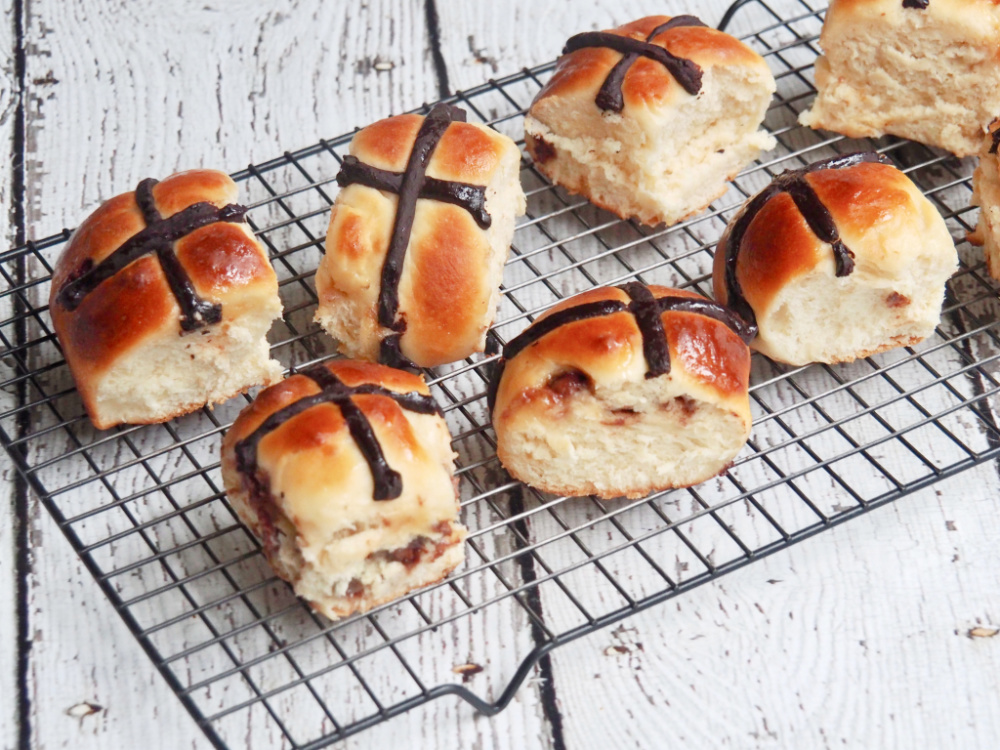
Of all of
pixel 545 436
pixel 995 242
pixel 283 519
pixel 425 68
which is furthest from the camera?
pixel 425 68

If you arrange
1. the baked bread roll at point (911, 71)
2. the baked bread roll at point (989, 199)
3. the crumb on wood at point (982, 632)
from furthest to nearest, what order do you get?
the baked bread roll at point (911, 71) → the baked bread roll at point (989, 199) → the crumb on wood at point (982, 632)

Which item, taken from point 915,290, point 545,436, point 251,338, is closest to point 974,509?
point 915,290

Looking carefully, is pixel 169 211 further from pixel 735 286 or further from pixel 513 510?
pixel 735 286

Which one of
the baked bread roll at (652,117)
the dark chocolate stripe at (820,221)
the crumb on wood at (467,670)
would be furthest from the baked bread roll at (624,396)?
the baked bread roll at (652,117)

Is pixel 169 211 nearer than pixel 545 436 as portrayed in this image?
No

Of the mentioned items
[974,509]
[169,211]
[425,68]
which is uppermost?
[169,211]

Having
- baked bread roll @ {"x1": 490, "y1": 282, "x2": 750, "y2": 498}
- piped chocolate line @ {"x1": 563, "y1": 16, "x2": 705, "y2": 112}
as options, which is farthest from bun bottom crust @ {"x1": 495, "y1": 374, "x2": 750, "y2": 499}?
piped chocolate line @ {"x1": 563, "y1": 16, "x2": 705, "y2": 112}

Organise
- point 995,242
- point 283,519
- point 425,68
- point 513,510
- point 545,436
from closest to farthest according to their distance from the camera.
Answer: point 283,519 < point 545,436 < point 513,510 < point 995,242 < point 425,68

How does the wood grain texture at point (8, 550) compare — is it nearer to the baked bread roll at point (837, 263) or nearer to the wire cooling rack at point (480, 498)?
the wire cooling rack at point (480, 498)
